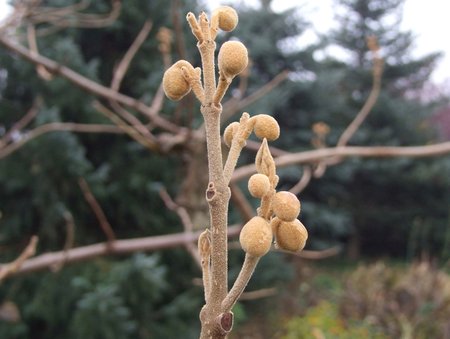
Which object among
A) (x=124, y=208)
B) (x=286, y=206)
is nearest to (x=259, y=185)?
(x=286, y=206)

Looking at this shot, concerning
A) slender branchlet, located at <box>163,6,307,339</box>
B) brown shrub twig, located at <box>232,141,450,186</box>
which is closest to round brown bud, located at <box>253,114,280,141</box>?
slender branchlet, located at <box>163,6,307,339</box>

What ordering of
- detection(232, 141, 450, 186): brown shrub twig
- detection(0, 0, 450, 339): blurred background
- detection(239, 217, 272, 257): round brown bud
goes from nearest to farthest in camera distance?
detection(239, 217, 272, 257): round brown bud → detection(232, 141, 450, 186): brown shrub twig → detection(0, 0, 450, 339): blurred background

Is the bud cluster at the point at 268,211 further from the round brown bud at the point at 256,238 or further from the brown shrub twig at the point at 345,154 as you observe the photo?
the brown shrub twig at the point at 345,154

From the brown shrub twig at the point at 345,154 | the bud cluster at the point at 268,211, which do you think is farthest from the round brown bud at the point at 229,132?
the brown shrub twig at the point at 345,154

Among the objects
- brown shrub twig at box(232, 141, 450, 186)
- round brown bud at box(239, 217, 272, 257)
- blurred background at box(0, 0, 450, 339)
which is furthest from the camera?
blurred background at box(0, 0, 450, 339)

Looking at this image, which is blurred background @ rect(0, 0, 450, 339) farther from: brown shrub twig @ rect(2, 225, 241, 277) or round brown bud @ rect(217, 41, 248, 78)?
round brown bud @ rect(217, 41, 248, 78)

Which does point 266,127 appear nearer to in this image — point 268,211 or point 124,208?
point 268,211

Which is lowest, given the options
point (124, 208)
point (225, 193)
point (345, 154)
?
point (124, 208)

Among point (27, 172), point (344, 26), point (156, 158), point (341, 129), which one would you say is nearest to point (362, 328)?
point (156, 158)
